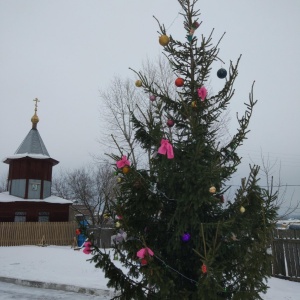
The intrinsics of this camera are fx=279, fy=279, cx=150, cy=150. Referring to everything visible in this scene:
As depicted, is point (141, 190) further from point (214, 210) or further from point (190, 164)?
point (214, 210)

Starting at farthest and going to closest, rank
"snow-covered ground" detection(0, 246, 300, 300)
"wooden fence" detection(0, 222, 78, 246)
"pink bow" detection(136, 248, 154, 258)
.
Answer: "wooden fence" detection(0, 222, 78, 246)
"snow-covered ground" detection(0, 246, 300, 300)
"pink bow" detection(136, 248, 154, 258)

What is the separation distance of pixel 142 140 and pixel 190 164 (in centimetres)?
106

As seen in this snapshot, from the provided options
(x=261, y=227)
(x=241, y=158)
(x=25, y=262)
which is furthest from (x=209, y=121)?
(x=25, y=262)

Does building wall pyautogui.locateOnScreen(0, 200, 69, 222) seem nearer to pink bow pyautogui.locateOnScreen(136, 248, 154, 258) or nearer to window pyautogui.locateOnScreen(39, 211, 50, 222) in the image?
window pyautogui.locateOnScreen(39, 211, 50, 222)

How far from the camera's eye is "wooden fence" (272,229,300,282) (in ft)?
28.0

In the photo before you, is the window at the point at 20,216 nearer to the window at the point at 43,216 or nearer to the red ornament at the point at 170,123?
the window at the point at 43,216

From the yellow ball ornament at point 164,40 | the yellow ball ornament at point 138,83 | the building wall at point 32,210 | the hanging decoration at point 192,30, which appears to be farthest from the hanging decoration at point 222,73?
the building wall at point 32,210

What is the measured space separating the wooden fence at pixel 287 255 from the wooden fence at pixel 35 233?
16525 mm

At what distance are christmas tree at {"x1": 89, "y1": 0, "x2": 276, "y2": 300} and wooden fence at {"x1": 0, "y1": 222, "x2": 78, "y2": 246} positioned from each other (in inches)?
746

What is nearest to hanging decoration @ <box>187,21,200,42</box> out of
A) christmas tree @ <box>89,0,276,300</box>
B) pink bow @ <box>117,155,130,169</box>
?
christmas tree @ <box>89,0,276,300</box>

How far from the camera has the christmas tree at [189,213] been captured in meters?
3.08

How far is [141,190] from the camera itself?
3.60 m

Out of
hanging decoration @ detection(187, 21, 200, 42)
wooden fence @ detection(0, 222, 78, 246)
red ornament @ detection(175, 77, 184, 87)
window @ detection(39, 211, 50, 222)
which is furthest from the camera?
window @ detection(39, 211, 50, 222)

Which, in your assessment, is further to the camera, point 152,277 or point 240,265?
point 240,265
